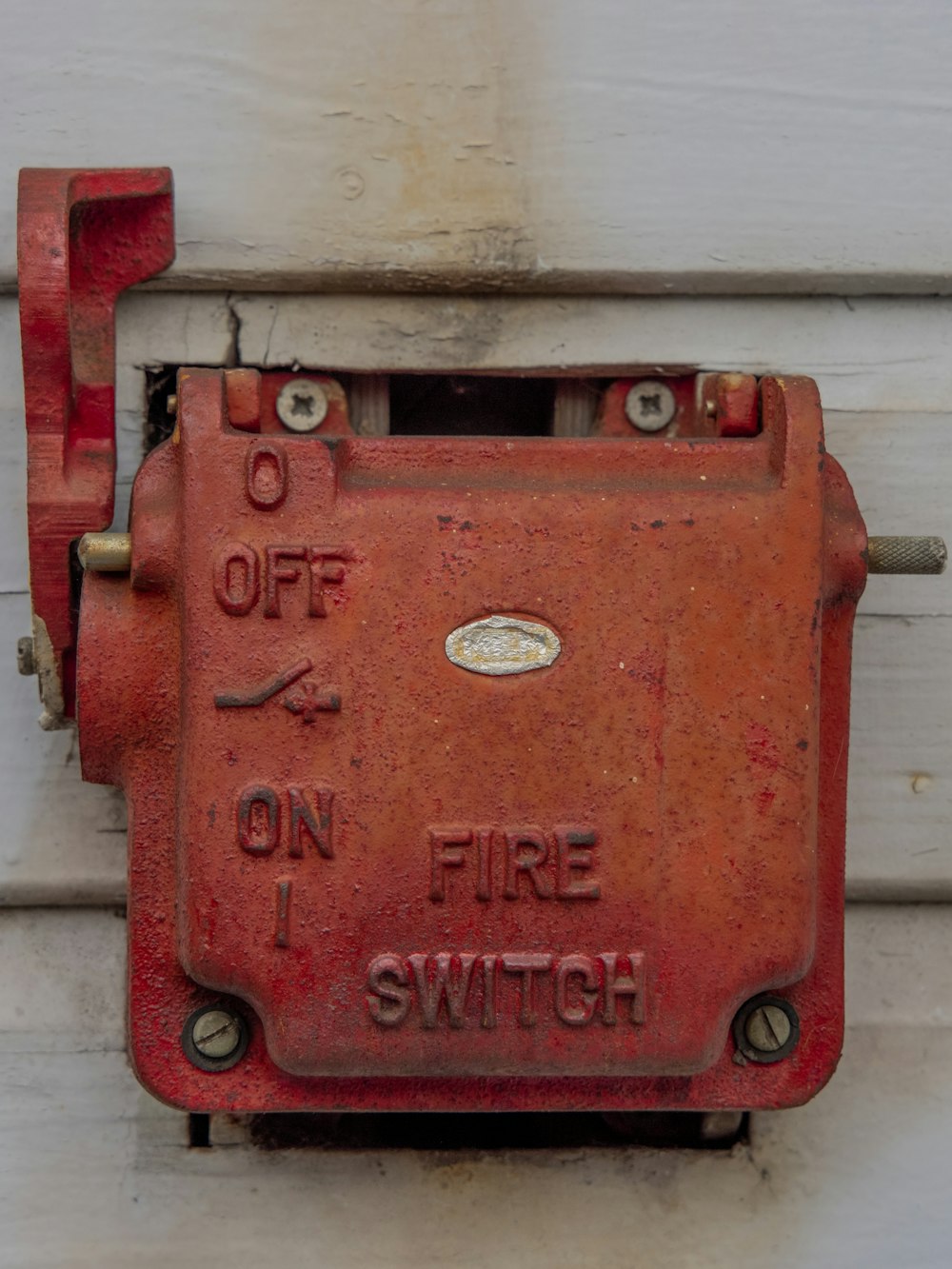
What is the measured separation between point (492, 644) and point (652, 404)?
26cm

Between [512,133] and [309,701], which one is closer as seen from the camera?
[309,701]

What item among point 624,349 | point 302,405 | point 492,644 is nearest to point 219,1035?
point 492,644

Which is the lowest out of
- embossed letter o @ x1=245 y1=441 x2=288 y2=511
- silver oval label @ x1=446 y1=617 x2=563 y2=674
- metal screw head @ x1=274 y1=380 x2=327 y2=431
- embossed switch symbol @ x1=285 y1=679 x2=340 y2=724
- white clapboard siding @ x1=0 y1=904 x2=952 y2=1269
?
white clapboard siding @ x1=0 y1=904 x2=952 y2=1269

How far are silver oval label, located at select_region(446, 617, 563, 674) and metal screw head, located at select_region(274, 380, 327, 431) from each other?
9.0 inches

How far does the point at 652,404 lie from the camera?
84 centimetres

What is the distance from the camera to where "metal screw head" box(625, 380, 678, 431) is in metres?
0.84

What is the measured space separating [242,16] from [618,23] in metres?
0.24

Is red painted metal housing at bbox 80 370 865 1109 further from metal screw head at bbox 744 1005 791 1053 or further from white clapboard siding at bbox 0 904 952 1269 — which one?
white clapboard siding at bbox 0 904 952 1269

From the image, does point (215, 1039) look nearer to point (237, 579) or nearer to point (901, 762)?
point (237, 579)

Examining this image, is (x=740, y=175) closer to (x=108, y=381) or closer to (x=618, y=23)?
(x=618, y=23)

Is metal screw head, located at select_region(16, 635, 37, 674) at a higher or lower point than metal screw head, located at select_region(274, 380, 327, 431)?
lower

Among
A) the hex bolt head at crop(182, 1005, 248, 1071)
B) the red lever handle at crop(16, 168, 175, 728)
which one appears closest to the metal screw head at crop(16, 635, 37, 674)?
the red lever handle at crop(16, 168, 175, 728)

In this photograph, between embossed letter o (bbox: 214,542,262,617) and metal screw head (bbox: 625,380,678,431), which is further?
metal screw head (bbox: 625,380,678,431)

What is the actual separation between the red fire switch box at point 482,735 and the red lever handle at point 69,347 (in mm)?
78
